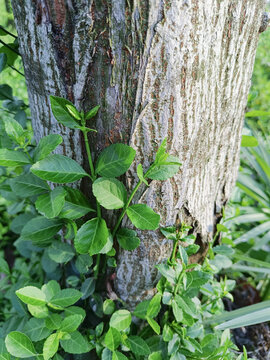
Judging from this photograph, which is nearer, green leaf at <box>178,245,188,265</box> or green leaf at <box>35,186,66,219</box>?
green leaf at <box>35,186,66,219</box>

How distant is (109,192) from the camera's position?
74 centimetres

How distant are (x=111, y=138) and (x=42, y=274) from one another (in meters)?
0.63

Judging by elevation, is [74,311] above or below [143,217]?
below

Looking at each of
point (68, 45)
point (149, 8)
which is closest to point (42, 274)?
point (68, 45)

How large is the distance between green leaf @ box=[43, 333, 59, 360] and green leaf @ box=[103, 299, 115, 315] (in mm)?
166

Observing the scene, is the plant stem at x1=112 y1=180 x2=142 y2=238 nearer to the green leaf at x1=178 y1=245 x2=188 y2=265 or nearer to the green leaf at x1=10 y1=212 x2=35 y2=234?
the green leaf at x1=178 y1=245 x2=188 y2=265

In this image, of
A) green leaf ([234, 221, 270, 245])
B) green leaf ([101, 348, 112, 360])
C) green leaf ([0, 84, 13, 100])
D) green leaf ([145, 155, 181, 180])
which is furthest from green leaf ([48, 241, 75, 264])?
green leaf ([234, 221, 270, 245])

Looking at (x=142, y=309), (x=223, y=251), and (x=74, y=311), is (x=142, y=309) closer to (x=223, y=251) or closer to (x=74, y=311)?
(x=74, y=311)

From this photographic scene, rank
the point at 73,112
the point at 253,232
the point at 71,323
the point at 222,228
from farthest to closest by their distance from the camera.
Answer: the point at 253,232
the point at 222,228
the point at 71,323
the point at 73,112

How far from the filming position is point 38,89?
2.57 ft

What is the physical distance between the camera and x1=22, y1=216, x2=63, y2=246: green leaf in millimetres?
865

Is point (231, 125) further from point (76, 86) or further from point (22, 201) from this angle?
point (22, 201)

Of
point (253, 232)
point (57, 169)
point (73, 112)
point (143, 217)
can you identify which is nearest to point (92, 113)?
point (73, 112)

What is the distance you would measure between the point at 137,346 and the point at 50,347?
0.24m
